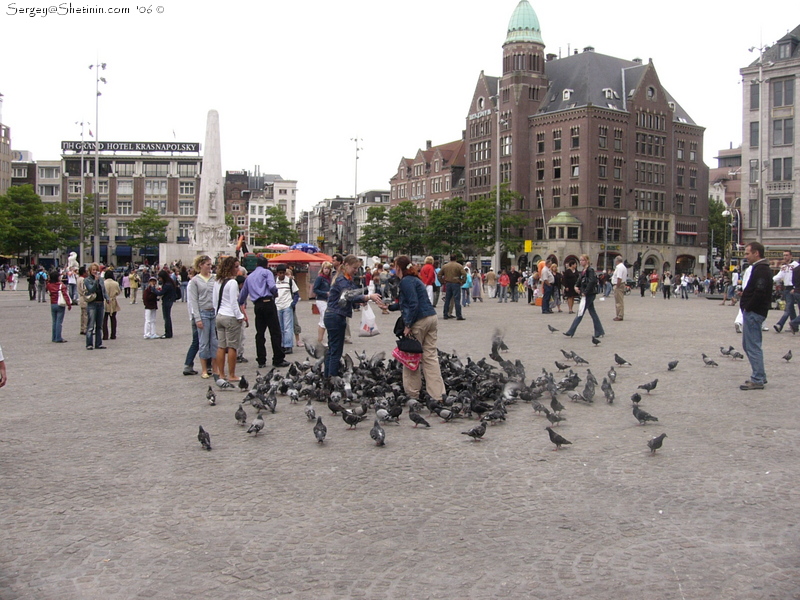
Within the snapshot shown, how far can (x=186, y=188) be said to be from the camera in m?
113

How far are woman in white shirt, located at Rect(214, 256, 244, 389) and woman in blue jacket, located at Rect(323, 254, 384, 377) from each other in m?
1.33

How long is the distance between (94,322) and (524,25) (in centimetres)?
7996

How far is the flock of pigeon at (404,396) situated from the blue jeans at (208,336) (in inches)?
Answer: 44.0

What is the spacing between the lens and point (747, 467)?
677 cm

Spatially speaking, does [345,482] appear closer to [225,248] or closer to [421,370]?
[421,370]

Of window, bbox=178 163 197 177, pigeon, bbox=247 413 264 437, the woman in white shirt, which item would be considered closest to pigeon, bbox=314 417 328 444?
pigeon, bbox=247 413 264 437

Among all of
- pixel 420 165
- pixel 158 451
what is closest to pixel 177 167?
pixel 420 165

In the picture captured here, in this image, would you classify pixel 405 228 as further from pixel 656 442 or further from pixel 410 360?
pixel 656 442

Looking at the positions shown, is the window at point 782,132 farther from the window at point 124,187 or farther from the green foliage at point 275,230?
the window at point 124,187

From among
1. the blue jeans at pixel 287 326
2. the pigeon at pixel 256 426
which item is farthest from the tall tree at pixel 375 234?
the pigeon at pixel 256 426

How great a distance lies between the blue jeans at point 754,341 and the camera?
10.5 m

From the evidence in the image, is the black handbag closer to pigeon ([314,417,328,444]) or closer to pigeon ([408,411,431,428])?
pigeon ([408,411,431,428])

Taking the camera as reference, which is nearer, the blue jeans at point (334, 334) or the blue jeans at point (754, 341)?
the blue jeans at point (754, 341)

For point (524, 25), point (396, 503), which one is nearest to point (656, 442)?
point (396, 503)
